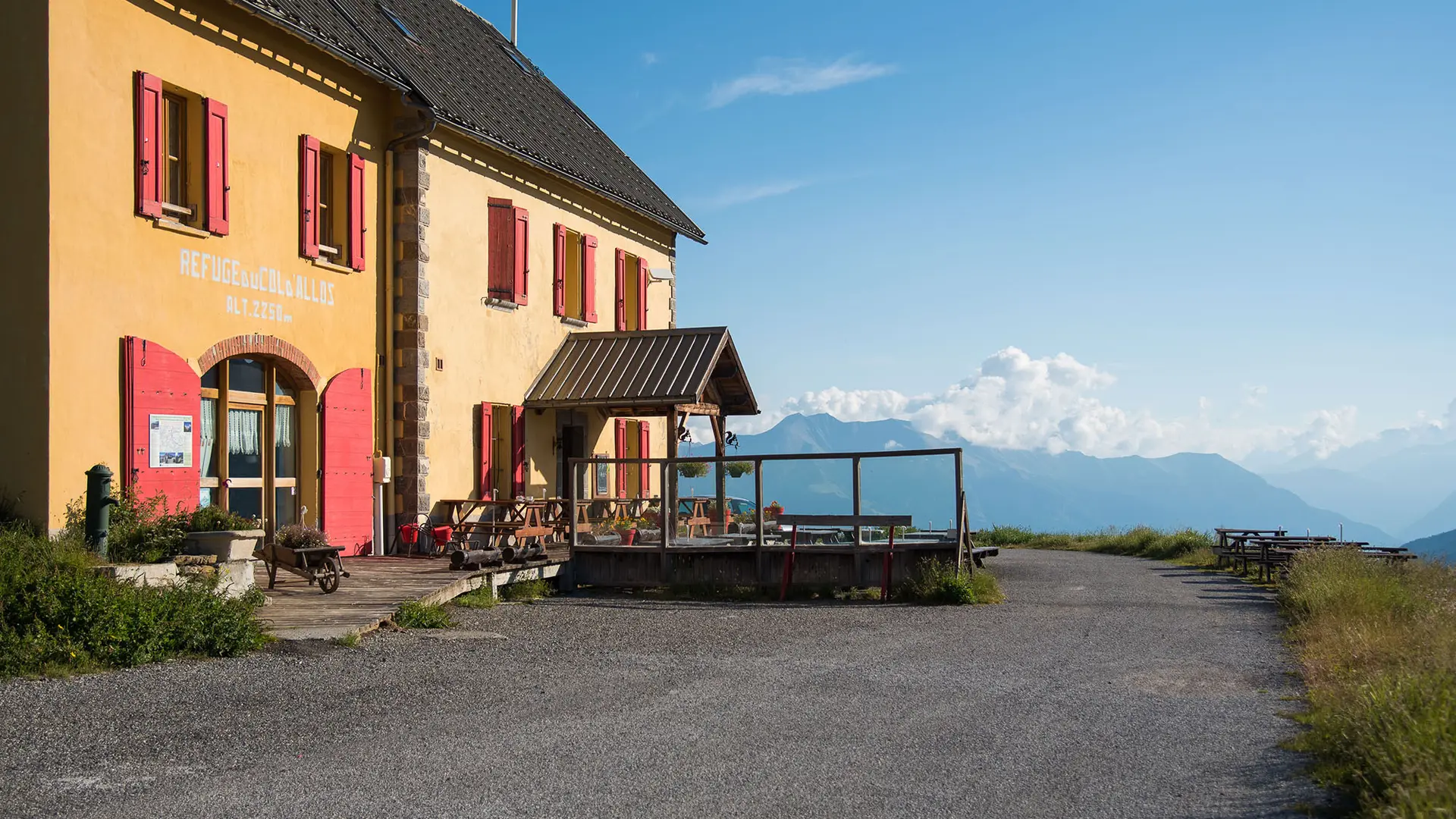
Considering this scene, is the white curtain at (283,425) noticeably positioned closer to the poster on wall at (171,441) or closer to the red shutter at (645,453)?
the poster on wall at (171,441)

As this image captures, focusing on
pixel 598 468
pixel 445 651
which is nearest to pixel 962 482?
pixel 445 651

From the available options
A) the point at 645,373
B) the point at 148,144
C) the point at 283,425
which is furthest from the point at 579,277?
the point at 148,144

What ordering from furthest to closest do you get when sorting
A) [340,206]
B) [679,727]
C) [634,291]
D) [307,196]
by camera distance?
[634,291], [340,206], [307,196], [679,727]

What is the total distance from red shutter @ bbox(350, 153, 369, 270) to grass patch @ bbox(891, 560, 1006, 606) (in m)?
7.80

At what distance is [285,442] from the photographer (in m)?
14.6

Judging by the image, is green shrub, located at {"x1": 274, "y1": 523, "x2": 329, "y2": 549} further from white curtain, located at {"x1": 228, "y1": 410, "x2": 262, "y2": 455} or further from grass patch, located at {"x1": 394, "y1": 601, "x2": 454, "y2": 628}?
white curtain, located at {"x1": 228, "y1": 410, "x2": 262, "y2": 455}

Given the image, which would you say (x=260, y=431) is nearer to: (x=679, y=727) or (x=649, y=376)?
(x=649, y=376)

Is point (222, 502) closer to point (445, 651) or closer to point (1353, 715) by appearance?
point (445, 651)

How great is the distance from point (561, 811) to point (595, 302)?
1666 cm

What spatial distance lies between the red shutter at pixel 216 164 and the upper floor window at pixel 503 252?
5.38 metres

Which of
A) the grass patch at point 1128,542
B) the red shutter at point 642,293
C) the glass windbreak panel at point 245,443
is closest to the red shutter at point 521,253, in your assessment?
the red shutter at point 642,293

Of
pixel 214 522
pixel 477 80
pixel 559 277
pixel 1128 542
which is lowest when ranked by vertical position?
Result: pixel 1128 542

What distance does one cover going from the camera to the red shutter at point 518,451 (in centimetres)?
1891

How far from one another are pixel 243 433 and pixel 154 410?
5.86 ft
